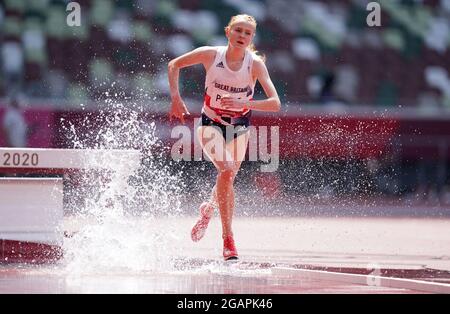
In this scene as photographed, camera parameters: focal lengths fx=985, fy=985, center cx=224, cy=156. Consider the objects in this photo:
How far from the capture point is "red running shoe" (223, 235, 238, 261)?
6410mm

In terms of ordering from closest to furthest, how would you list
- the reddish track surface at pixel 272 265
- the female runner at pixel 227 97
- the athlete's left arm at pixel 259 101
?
1. the reddish track surface at pixel 272 265
2. the athlete's left arm at pixel 259 101
3. the female runner at pixel 227 97

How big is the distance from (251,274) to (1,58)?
14.7 metres

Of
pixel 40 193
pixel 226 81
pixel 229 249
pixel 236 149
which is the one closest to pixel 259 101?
pixel 226 81

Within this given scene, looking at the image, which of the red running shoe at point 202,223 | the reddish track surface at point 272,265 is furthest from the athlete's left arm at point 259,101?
the reddish track surface at point 272,265

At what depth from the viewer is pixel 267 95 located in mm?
6562

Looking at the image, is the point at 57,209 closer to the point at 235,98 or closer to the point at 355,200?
the point at 235,98

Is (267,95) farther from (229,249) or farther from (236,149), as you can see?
(229,249)

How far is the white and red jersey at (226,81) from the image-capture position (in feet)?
21.9

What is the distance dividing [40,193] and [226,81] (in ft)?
5.33

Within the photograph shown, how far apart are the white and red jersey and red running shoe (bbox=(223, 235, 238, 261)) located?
87 centimetres

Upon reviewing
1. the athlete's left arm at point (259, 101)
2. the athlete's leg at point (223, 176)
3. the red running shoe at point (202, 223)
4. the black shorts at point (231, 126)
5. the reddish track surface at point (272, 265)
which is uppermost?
the athlete's left arm at point (259, 101)

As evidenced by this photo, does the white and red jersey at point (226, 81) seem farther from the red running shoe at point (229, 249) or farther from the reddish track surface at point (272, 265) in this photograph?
the reddish track surface at point (272, 265)

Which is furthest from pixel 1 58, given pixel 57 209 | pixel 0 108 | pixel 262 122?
pixel 57 209

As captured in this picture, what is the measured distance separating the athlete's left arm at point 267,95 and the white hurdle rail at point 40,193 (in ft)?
3.52
